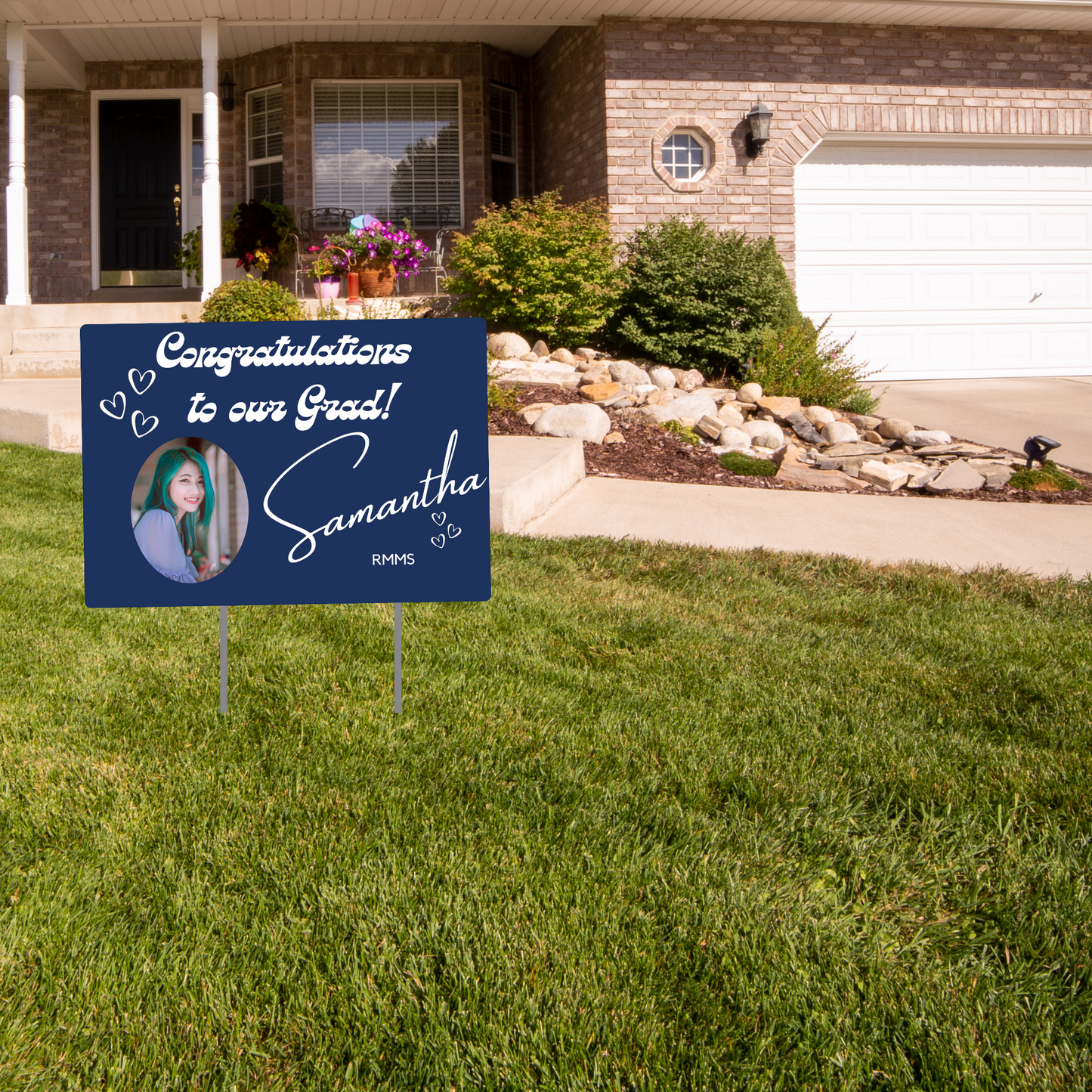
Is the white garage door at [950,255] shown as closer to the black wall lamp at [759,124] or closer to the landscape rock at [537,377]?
the black wall lamp at [759,124]

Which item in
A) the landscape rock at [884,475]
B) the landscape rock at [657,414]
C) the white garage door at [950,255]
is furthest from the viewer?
the white garage door at [950,255]

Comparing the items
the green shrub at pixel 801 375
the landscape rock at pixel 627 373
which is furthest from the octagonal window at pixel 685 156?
the landscape rock at pixel 627 373

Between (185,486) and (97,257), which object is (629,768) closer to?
(185,486)

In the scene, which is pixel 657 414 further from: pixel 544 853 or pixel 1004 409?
pixel 544 853

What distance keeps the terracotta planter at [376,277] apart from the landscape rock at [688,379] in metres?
3.85

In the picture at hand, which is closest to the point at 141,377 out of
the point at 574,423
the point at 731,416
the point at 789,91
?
the point at 574,423

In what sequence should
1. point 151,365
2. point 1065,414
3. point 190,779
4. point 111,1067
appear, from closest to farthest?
point 111,1067 < point 190,779 < point 151,365 < point 1065,414

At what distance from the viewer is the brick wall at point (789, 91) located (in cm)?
1059

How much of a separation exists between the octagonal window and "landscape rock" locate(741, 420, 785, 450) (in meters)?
4.58

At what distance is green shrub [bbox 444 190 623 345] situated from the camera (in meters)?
9.47

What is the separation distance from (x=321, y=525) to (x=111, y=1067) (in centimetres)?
143

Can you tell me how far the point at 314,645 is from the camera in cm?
317

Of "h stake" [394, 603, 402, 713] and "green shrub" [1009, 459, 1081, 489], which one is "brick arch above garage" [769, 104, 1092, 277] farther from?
"h stake" [394, 603, 402, 713]

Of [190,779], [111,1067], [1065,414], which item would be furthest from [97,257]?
[111,1067]
